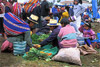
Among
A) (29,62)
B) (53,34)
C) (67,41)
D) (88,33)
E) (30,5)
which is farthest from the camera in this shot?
(30,5)

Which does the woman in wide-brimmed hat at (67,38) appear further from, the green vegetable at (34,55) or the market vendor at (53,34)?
the green vegetable at (34,55)

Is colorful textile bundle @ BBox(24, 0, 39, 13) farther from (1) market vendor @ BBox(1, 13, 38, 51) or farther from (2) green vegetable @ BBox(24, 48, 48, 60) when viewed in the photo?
(2) green vegetable @ BBox(24, 48, 48, 60)

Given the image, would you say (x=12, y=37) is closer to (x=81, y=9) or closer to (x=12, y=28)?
(x=12, y=28)

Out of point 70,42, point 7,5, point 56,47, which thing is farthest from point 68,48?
point 7,5

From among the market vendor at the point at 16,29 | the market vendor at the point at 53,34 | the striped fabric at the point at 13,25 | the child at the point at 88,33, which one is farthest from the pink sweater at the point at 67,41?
the child at the point at 88,33

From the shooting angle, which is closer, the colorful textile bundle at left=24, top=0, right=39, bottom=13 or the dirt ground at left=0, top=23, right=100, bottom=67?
the dirt ground at left=0, top=23, right=100, bottom=67

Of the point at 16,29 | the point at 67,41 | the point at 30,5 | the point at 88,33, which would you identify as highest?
the point at 30,5

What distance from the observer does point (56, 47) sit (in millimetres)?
4750

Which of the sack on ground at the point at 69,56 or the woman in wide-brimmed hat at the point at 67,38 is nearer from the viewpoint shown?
the sack on ground at the point at 69,56

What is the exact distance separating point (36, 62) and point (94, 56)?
1779mm

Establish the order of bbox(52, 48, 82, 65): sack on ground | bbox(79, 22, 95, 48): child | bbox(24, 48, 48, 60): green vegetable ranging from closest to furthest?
1. bbox(52, 48, 82, 65): sack on ground
2. bbox(24, 48, 48, 60): green vegetable
3. bbox(79, 22, 95, 48): child

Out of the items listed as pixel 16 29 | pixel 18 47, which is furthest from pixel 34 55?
pixel 16 29

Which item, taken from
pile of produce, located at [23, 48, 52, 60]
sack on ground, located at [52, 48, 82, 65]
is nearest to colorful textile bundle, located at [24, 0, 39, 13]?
pile of produce, located at [23, 48, 52, 60]

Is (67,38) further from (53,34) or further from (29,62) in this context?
(29,62)
